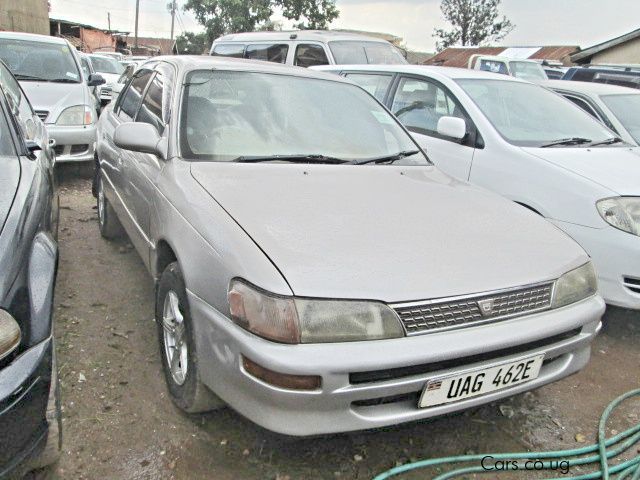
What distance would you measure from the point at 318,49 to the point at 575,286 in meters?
7.17

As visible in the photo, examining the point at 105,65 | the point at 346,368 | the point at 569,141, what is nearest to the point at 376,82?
the point at 569,141

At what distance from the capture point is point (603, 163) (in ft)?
12.1

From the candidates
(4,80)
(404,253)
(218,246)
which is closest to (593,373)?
(404,253)

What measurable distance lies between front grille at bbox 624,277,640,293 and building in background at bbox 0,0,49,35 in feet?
62.8

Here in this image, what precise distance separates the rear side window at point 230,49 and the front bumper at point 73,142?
14.6 feet

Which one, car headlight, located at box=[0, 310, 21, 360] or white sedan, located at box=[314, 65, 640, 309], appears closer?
car headlight, located at box=[0, 310, 21, 360]

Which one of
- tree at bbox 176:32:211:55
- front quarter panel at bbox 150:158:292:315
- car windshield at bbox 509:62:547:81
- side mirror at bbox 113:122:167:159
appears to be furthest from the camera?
tree at bbox 176:32:211:55

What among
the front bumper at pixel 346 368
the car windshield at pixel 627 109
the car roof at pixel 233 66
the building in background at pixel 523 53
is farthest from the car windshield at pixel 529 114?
the building in background at pixel 523 53

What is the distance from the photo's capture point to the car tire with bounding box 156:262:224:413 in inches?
84.3

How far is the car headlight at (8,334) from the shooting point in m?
1.57

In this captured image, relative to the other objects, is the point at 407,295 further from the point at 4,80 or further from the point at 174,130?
the point at 4,80

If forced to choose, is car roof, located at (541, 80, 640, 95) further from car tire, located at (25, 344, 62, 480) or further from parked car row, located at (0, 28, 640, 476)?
car tire, located at (25, 344, 62, 480)

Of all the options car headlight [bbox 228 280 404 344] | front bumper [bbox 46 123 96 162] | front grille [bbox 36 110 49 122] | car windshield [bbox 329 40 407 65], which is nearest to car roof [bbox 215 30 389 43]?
car windshield [bbox 329 40 407 65]

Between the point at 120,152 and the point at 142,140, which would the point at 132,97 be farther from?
the point at 142,140
